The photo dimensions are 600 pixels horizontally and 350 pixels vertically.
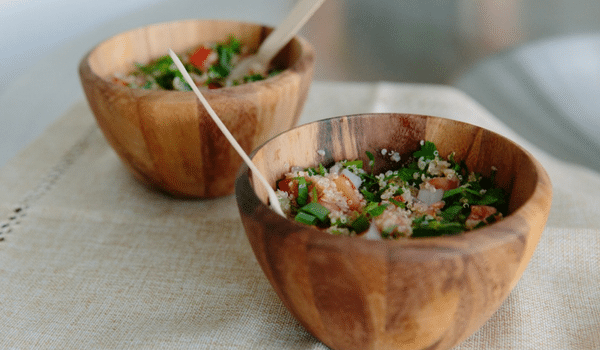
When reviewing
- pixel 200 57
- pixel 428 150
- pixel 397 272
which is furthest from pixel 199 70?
pixel 397 272

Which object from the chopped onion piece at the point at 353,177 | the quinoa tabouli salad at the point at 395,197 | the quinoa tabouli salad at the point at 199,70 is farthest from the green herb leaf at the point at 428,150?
the quinoa tabouli salad at the point at 199,70

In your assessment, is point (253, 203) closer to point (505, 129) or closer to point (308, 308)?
point (308, 308)

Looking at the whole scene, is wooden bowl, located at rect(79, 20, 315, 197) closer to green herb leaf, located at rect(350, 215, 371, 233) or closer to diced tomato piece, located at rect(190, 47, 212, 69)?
diced tomato piece, located at rect(190, 47, 212, 69)

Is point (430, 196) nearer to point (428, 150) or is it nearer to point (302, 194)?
point (428, 150)

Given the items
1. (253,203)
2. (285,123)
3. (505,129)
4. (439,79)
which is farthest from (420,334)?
(439,79)

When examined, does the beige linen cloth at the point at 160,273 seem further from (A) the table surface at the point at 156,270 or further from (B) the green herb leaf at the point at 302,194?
(B) the green herb leaf at the point at 302,194

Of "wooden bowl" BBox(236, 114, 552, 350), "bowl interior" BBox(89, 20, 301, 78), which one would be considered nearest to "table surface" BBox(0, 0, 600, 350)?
"wooden bowl" BBox(236, 114, 552, 350)
